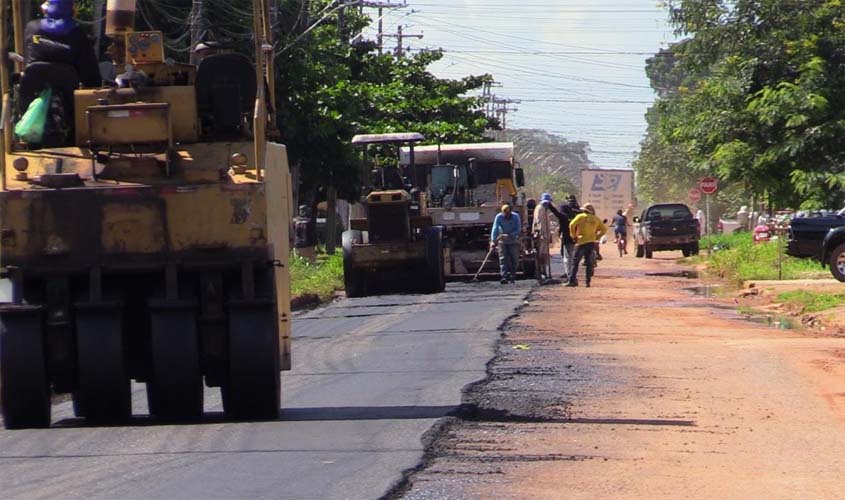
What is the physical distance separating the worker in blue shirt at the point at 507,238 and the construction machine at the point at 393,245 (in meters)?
1.90

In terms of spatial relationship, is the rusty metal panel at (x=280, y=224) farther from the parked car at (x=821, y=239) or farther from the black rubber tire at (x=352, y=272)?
the parked car at (x=821, y=239)

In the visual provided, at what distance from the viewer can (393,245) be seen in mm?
27375

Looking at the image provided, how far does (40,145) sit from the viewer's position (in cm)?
1126

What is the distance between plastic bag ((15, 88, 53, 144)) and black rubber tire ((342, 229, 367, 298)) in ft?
53.8

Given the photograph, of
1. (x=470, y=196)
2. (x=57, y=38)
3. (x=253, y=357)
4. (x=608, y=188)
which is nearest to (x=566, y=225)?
(x=470, y=196)

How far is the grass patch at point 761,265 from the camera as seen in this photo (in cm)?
3241

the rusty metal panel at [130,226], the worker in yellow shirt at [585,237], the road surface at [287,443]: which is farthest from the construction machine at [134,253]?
the worker in yellow shirt at [585,237]

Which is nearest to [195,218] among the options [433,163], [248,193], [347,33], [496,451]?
[248,193]

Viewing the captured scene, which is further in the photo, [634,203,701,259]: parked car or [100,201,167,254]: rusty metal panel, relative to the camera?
[634,203,701,259]: parked car

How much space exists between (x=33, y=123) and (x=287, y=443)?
9.77ft

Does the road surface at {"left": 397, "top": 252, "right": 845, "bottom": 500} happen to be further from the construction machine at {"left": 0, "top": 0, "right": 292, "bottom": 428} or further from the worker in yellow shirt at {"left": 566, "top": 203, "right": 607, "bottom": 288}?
the worker in yellow shirt at {"left": 566, "top": 203, "right": 607, "bottom": 288}

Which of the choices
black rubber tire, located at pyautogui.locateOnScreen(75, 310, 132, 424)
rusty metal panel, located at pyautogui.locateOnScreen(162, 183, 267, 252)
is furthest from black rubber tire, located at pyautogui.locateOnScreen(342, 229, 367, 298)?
rusty metal panel, located at pyautogui.locateOnScreen(162, 183, 267, 252)

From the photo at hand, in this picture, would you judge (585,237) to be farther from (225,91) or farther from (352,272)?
(225,91)

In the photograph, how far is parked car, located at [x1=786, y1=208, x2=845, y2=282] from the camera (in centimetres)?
2902
